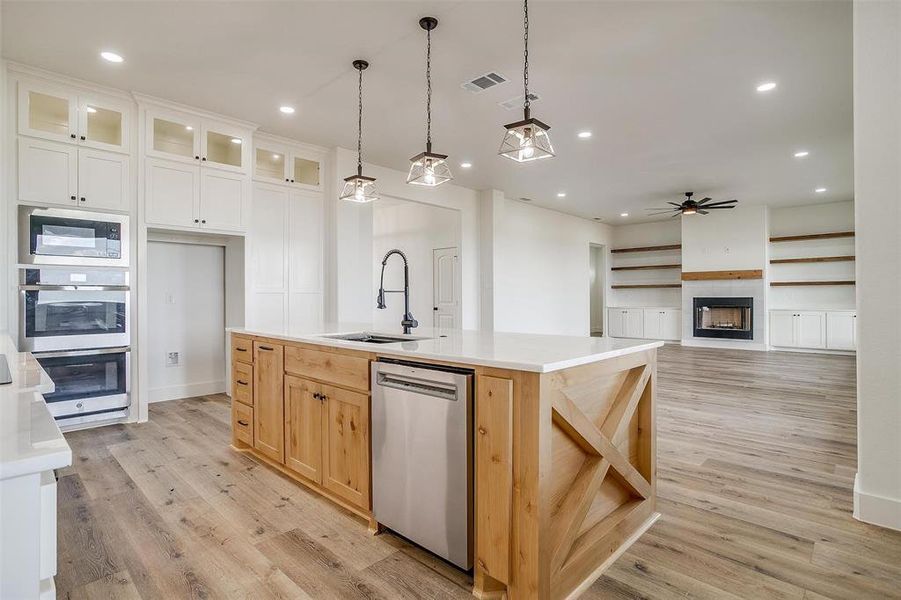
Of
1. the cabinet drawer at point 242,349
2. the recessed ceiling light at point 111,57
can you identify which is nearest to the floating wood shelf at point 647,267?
the cabinet drawer at point 242,349

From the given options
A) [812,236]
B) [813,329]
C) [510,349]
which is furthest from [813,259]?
[510,349]

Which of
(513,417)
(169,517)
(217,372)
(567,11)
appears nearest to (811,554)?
(513,417)

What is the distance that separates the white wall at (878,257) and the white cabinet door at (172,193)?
506 centimetres

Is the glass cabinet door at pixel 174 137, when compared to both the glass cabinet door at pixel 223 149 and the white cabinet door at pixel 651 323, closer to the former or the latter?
the glass cabinet door at pixel 223 149

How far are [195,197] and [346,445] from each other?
342cm

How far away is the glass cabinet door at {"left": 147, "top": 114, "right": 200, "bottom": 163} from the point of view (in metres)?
4.29

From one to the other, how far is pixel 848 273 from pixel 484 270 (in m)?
6.92

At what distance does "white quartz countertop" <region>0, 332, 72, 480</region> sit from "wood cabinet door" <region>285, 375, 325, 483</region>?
141cm

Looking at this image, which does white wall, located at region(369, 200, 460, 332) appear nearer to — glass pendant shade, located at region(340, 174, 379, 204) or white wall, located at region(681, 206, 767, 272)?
glass pendant shade, located at region(340, 174, 379, 204)

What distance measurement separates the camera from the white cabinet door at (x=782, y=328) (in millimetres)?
8797

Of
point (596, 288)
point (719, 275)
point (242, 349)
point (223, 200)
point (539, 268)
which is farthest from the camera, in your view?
point (596, 288)

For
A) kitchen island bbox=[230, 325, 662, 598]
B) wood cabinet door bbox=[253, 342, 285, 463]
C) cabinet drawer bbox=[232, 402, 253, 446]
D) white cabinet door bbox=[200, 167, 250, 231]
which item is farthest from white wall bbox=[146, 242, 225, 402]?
kitchen island bbox=[230, 325, 662, 598]

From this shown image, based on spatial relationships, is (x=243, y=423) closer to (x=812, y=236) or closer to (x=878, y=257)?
(x=878, y=257)

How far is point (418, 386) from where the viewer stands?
6.34ft
